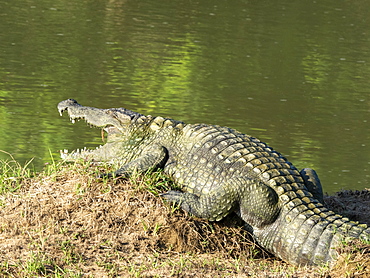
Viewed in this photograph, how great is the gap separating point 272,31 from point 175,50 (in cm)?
430

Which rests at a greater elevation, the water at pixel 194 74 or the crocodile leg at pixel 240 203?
the crocodile leg at pixel 240 203

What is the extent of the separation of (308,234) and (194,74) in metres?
7.42

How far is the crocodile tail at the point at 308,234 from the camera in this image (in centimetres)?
Result: 461

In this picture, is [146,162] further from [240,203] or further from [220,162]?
[240,203]

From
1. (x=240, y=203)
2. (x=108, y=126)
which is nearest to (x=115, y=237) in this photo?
(x=240, y=203)

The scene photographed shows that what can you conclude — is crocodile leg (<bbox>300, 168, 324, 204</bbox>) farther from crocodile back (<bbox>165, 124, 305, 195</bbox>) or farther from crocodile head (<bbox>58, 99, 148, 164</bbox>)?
crocodile head (<bbox>58, 99, 148, 164</bbox>)

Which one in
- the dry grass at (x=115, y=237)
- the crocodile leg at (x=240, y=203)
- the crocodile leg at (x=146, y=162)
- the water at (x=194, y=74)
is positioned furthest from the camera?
the water at (x=194, y=74)

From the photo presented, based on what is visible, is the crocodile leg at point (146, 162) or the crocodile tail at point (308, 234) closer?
the crocodile tail at point (308, 234)

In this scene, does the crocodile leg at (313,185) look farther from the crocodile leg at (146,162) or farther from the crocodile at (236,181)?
the crocodile leg at (146,162)

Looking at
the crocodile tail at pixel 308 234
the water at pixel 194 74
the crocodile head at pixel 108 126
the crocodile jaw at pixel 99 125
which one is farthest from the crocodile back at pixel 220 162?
the water at pixel 194 74

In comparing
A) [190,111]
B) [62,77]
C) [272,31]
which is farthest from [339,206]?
[272,31]

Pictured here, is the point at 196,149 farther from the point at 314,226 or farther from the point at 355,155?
the point at 355,155

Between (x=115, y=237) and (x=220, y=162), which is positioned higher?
(x=220, y=162)

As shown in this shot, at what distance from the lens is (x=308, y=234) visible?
4691 mm
